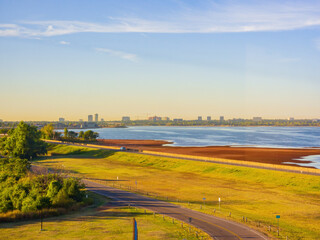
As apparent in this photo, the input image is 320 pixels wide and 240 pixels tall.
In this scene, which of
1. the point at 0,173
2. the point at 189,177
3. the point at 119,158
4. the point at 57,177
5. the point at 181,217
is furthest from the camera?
the point at 119,158

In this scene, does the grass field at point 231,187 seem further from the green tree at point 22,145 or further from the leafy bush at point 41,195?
the green tree at point 22,145

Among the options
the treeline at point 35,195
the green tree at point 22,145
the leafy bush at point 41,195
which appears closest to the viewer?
the treeline at point 35,195

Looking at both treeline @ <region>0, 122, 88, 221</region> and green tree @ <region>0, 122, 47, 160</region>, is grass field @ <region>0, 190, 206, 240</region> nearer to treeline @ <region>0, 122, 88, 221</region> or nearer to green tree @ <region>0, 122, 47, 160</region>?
treeline @ <region>0, 122, 88, 221</region>

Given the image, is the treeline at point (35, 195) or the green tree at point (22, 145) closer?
the treeline at point (35, 195)

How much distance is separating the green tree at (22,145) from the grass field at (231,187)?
21595 millimetres

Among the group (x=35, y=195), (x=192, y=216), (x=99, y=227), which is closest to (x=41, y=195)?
(x=35, y=195)

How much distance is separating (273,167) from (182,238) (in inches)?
2248

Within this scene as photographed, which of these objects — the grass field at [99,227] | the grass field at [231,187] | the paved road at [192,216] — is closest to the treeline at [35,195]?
the grass field at [99,227]

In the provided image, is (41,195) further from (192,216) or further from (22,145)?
(22,145)

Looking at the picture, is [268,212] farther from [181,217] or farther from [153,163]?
[153,163]

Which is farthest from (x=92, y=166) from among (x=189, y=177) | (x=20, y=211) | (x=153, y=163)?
(x=20, y=211)

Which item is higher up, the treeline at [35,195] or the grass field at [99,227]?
the treeline at [35,195]

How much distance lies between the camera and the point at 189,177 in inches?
3521

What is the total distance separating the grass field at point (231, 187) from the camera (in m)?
49.9
